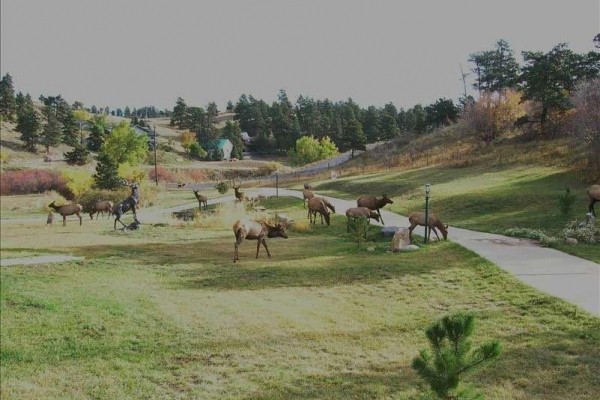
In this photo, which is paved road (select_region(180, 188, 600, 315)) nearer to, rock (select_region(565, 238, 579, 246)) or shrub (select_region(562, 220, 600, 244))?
rock (select_region(565, 238, 579, 246))

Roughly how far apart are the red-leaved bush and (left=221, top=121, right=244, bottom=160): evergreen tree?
50.0 metres

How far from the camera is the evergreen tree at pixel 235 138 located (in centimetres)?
9450

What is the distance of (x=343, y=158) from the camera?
7788cm

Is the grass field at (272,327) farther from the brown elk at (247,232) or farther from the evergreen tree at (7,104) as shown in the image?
the evergreen tree at (7,104)

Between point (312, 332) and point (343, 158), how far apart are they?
7060 cm

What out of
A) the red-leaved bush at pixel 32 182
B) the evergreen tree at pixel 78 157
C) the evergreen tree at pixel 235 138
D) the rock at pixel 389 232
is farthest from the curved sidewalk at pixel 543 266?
the evergreen tree at pixel 235 138

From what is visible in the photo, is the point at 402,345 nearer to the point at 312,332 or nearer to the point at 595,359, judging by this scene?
the point at 312,332

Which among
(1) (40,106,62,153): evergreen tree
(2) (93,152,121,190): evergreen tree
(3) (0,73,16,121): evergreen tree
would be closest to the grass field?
(2) (93,152,121,190): evergreen tree

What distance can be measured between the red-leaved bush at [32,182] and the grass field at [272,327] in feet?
104

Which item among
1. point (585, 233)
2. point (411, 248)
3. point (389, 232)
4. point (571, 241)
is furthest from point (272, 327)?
point (585, 233)

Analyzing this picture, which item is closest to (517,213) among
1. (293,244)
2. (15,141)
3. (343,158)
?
(293,244)

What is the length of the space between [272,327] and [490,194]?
18987mm

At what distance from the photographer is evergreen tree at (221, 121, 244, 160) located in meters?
94.5

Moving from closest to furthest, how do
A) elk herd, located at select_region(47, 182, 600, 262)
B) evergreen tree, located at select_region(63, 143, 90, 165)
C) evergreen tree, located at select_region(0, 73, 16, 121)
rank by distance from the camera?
elk herd, located at select_region(47, 182, 600, 262), evergreen tree, located at select_region(63, 143, 90, 165), evergreen tree, located at select_region(0, 73, 16, 121)
